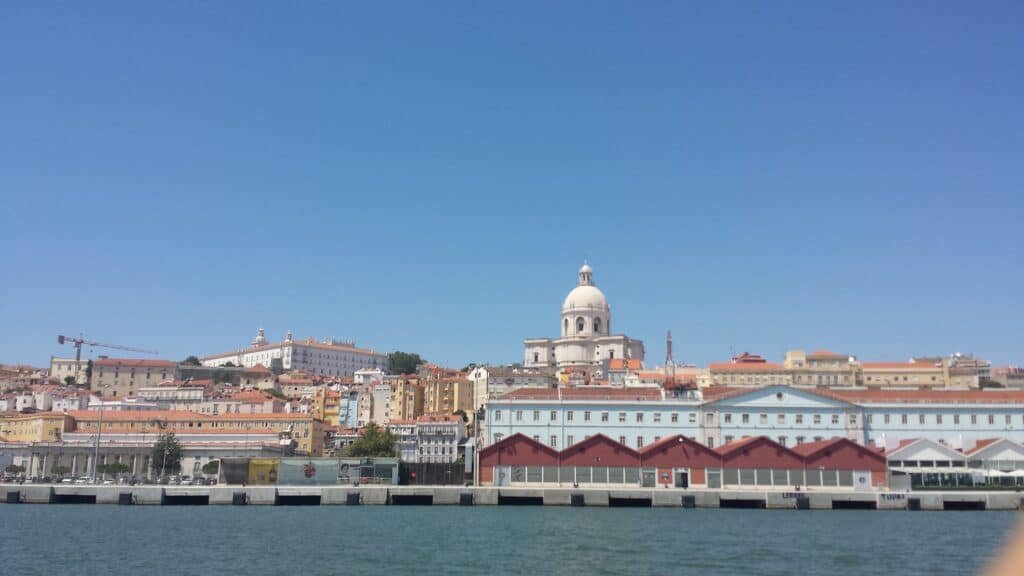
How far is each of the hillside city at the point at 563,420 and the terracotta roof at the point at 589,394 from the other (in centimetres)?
23

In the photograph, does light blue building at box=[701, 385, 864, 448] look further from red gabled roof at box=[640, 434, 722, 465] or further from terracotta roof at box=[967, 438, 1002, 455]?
terracotta roof at box=[967, 438, 1002, 455]

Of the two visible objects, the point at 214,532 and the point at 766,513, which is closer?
the point at 214,532

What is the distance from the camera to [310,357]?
160875mm

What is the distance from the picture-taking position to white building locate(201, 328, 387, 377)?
519 feet

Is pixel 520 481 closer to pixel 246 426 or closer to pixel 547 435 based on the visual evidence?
pixel 547 435

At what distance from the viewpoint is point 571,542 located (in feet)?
101

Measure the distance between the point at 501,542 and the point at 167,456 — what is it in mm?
55598

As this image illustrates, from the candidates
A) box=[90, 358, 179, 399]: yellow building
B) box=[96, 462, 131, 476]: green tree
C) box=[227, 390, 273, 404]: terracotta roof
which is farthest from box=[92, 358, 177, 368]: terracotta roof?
box=[96, 462, 131, 476]: green tree

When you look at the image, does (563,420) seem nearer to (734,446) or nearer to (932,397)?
(734,446)

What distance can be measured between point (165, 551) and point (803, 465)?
3805 centimetres

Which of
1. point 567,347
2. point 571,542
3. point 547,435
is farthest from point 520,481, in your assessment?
point 567,347

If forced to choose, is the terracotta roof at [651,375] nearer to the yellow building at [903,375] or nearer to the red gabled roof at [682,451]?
the yellow building at [903,375]

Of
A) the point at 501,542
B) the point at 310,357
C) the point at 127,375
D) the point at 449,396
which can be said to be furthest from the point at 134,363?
the point at 501,542

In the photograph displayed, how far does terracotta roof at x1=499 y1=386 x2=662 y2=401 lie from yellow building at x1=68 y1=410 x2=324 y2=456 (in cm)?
3085
